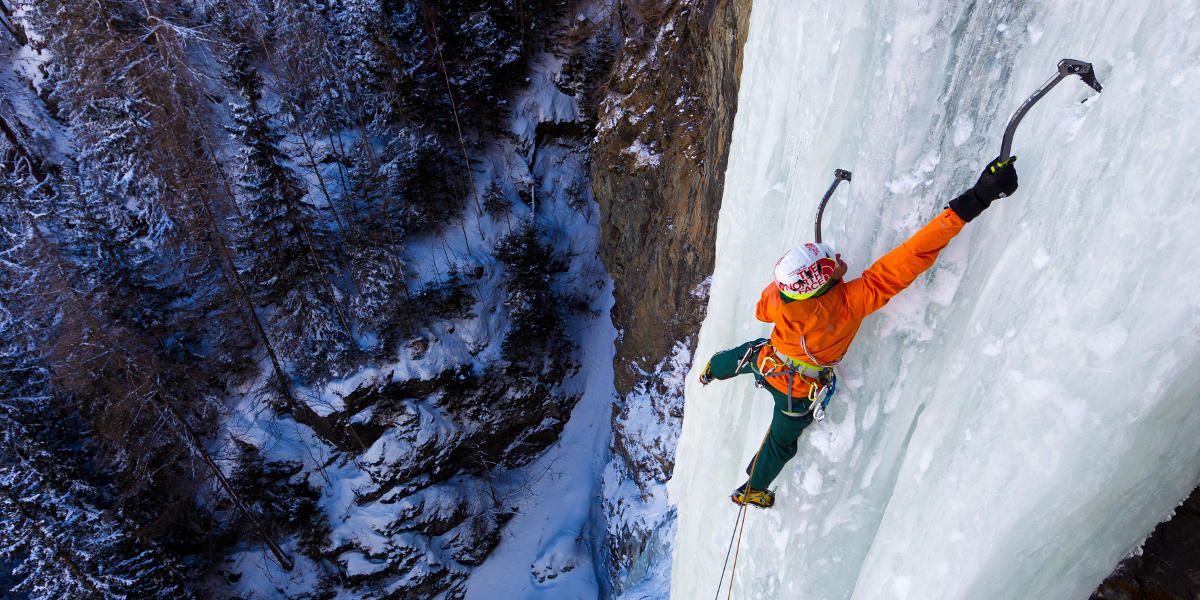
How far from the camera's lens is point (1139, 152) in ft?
4.40

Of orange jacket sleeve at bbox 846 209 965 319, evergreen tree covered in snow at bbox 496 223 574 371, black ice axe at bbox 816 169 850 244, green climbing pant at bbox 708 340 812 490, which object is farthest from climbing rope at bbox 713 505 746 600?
evergreen tree covered in snow at bbox 496 223 574 371

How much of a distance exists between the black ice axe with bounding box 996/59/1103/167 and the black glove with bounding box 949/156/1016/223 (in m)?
0.02

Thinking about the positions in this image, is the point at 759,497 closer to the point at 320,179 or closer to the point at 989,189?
the point at 989,189

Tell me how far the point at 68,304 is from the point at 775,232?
10.5 m

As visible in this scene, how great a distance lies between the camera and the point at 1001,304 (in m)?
1.62

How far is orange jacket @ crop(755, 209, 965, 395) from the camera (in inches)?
62.5

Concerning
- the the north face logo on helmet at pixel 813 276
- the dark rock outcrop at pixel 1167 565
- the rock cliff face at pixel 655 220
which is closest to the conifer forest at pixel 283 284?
the rock cliff face at pixel 655 220

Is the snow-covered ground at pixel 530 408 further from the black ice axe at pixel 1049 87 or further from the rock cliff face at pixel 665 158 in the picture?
the black ice axe at pixel 1049 87

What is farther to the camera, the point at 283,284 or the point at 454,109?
the point at 454,109

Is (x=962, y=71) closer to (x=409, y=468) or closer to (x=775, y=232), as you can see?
(x=775, y=232)

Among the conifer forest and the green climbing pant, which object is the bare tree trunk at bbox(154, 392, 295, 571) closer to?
the conifer forest

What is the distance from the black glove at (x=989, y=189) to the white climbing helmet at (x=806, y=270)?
0.44m

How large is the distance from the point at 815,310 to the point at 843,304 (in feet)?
0.31

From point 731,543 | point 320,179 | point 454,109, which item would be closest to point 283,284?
point 320,179
